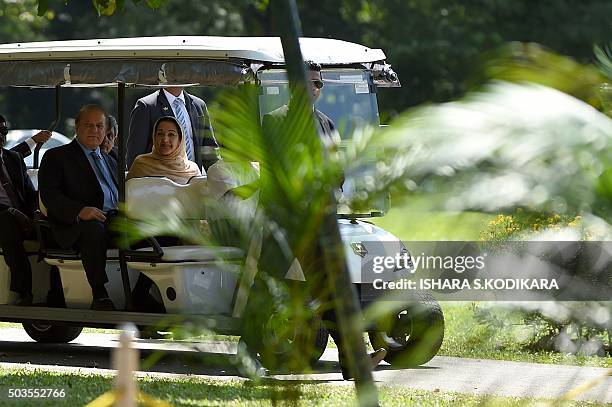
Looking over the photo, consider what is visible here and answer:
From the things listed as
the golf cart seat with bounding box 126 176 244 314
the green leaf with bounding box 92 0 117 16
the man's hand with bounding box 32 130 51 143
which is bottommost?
the golf cart seat with bounding box 126 176 244 314

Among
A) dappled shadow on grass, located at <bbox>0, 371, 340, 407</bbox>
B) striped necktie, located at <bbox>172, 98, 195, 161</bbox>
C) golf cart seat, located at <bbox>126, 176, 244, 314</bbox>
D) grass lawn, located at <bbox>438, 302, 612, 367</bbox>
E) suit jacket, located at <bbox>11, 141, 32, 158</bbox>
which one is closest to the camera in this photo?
grass lawn, located at <bbox>438, 302, 612, 367</bbox>

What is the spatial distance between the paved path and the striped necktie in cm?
146

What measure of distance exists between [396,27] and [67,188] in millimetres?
37998

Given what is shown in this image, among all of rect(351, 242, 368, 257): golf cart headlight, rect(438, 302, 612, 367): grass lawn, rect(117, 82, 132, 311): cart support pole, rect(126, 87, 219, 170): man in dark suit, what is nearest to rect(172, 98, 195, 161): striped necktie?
rect(126, 87, 219, 170): man in dark suit

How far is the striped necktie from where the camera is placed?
11.3m

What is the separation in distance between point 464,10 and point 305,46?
121 feet

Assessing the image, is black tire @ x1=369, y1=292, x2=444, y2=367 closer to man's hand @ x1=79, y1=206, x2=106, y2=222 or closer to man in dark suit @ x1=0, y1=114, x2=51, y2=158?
man's hand @ x1=79, y1=206, x2=106, y2=222

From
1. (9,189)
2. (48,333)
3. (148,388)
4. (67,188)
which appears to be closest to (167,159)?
(67,188)

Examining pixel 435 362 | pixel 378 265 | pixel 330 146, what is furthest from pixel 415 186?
pixel 435 362

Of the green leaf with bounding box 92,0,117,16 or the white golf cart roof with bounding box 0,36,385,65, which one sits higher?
the green leaf with bounding box 92,0,117,16

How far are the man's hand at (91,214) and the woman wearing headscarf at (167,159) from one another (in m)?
0.32

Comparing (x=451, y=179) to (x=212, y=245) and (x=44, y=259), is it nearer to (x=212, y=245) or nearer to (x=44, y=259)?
(x=212, y=245)

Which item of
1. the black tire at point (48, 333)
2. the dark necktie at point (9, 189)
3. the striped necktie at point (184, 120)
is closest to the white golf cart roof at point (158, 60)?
the dark necktie at point (9, 189)

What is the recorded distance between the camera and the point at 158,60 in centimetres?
1021
